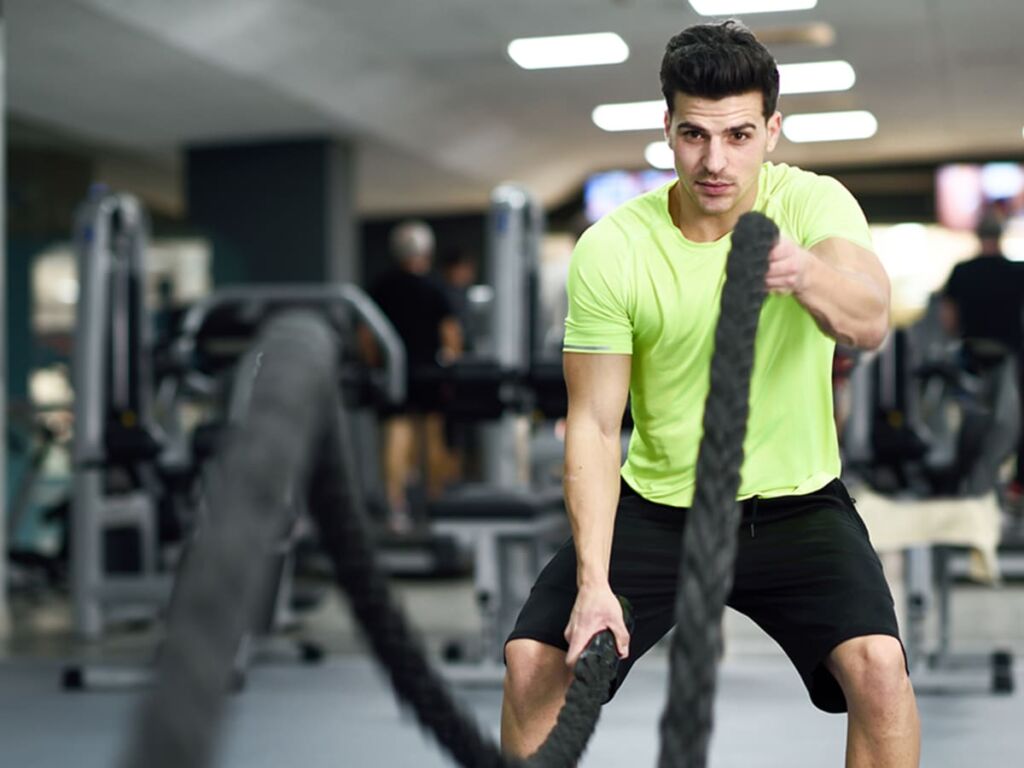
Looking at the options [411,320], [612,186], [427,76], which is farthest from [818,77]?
[411,320]

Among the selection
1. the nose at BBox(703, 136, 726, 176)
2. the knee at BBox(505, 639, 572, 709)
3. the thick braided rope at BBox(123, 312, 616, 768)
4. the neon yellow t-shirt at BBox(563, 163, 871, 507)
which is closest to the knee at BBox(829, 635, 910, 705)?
the neon yellow t-shirt at BBox(563, 163, 871, 507)

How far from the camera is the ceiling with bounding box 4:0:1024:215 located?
7.34m

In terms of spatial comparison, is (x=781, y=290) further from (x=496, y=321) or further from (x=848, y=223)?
(x=496, y=321)

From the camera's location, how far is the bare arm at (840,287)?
1.36 m

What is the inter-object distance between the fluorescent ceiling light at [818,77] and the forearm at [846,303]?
7404 millimetres

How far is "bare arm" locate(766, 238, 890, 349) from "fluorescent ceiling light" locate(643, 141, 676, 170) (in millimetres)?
9538

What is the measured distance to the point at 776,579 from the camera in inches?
70.4

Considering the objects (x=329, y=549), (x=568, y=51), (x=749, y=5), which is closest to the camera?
(x=329, y=549)

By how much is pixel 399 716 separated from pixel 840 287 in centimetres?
248

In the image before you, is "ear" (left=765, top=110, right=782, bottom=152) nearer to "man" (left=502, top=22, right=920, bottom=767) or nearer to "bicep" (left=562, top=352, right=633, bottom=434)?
"man" (left=502, top=22, right=920, bottom=767)

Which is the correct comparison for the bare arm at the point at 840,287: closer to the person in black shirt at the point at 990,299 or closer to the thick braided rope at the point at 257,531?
the thick braided rope at the point at 257,531

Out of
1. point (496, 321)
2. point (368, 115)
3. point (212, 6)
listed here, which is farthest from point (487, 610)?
point (368, 115)

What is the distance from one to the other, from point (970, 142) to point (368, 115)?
5037 millimetres

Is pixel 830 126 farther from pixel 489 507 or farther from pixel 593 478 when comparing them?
pixel 593 478
